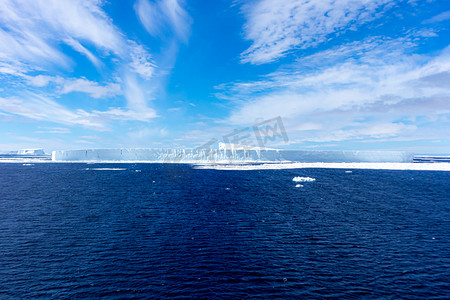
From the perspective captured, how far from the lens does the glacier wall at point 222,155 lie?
108 meters

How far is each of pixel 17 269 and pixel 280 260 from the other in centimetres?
1263

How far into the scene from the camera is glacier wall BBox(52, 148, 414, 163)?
10788cm

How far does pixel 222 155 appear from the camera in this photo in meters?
117

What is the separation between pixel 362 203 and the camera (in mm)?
28953

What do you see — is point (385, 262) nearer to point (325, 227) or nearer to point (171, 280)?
point (325, 227)

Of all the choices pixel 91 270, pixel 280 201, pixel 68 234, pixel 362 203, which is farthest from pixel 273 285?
pixel 362 203

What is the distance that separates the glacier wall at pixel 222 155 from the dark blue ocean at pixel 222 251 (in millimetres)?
85151

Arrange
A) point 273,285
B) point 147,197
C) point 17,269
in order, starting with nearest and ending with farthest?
1. point 273,285
2. point 17,269
3. point 147,197

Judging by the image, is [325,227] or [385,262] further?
[325,227]

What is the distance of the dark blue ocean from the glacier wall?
85.2 m

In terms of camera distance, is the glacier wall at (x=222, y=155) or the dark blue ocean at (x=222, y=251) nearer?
the dark blue ocean at (x=222, y=251)

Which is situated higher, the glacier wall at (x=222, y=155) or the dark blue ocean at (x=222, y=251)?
the glacier wall at (x=222, y=155)

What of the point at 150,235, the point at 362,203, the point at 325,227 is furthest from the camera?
the point at 362,203

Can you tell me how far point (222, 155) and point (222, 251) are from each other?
4035 inches
